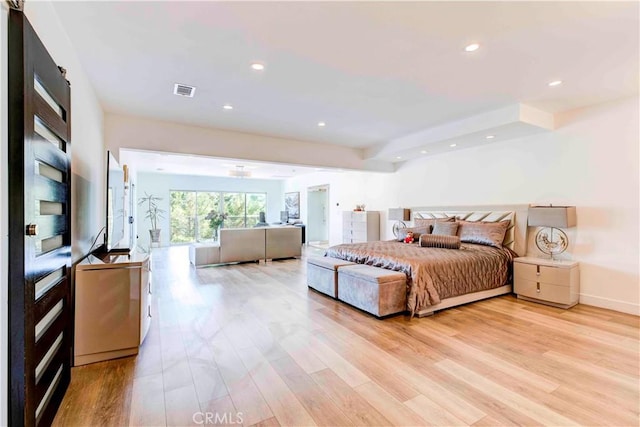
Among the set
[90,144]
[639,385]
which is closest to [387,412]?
[639,385]

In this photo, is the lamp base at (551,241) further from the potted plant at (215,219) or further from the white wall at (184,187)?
the potted plant at (215,219)

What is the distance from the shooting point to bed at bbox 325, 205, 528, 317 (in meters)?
3.67

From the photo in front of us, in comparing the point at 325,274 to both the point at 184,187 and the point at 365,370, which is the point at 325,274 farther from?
the point at 184,187

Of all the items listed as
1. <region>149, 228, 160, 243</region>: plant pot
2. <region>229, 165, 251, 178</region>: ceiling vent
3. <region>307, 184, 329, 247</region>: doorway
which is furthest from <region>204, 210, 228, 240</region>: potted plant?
<region>307, 184, 329, 247</region>: doorway

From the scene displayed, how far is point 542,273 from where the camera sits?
4125mm

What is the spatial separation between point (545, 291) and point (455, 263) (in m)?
1.31

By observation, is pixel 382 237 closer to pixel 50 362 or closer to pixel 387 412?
pixel 387 412

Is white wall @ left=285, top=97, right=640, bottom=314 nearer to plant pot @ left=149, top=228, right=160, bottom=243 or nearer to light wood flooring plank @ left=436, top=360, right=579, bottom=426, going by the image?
light wood flooring plank @ left=436, top=360, right=579, bottom=426

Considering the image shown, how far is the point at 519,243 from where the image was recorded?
480 cm

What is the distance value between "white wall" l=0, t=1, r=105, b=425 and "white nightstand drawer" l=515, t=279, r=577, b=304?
512cm

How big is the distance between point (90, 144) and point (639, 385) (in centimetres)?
518

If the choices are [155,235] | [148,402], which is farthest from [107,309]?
[155,235]

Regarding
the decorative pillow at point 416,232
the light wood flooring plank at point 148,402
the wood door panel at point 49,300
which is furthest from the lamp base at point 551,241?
the wood door panel at point 49,300

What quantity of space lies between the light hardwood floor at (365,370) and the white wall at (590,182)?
51 centimetres
